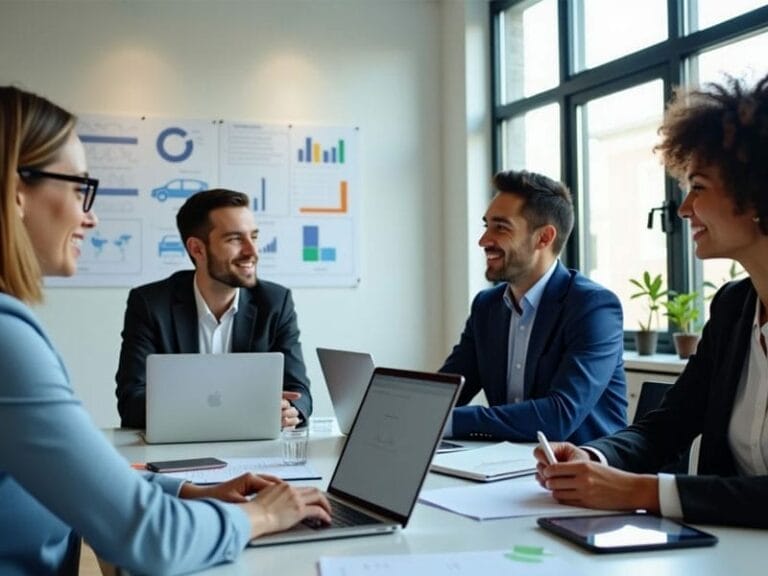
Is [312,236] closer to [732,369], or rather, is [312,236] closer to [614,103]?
[614,103]

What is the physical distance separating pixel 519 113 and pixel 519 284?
2.42 meters

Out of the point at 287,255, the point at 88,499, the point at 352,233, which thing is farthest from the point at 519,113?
the point at 88,499

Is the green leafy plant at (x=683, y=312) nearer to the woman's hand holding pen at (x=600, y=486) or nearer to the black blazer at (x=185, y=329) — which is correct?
the black blazer at (x=185, y=329)

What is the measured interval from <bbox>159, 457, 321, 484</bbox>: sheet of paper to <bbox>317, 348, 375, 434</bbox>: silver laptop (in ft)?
0.81

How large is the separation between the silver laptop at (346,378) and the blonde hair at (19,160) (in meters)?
0.97

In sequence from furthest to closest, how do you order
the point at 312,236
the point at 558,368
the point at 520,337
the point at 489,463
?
the point at 312,236 → the point at 520,337 → the point at 558,368 → the point at 489,463

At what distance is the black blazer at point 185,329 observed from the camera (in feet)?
8.44

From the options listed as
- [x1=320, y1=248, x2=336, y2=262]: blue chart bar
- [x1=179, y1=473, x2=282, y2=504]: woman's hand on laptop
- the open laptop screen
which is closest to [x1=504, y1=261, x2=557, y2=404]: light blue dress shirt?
the open laptop screen

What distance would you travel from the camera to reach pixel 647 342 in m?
3.68

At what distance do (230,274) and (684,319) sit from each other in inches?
72.8

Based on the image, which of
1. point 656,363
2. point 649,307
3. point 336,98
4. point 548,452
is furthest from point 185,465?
point 336,98

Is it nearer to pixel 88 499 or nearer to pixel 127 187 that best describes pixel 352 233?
pixel 127 187

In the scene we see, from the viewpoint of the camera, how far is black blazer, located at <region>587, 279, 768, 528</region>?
66.4 inches

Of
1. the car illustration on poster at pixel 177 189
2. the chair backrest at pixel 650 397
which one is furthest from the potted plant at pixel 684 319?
the car illustration on poster at pixel 177 189
